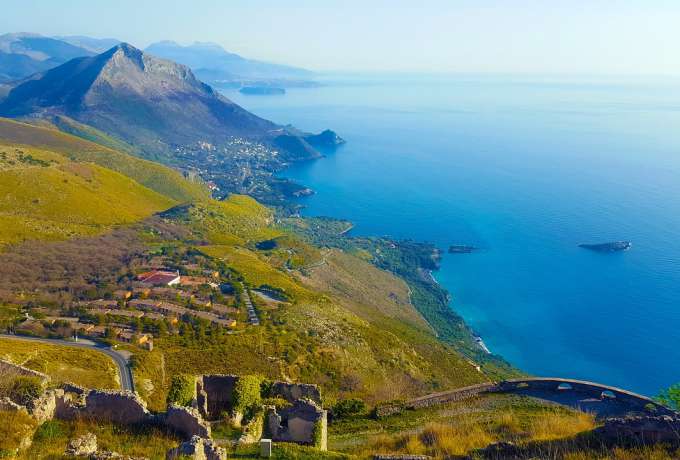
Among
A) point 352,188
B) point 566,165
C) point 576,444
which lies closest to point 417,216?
point 352,188

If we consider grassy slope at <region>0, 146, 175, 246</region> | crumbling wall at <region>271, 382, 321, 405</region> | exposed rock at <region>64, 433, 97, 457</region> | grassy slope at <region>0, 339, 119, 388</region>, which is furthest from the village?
exposed rock at <region>64, 433, 97, 457</region>

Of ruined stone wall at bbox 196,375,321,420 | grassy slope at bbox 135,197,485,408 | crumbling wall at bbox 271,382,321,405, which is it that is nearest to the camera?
ruined stone wall at bbox 196,375,321,420

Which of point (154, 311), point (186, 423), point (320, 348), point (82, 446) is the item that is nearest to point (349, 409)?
point (186, 423)

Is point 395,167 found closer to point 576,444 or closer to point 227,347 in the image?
point 227,347

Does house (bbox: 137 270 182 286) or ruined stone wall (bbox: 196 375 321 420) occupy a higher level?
ruined stone wall (bbox: 196 375 321 420)

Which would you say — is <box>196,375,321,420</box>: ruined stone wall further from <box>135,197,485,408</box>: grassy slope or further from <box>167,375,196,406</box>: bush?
<box>135,197,485,408</box>: grassy slope

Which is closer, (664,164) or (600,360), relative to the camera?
(600,360)
